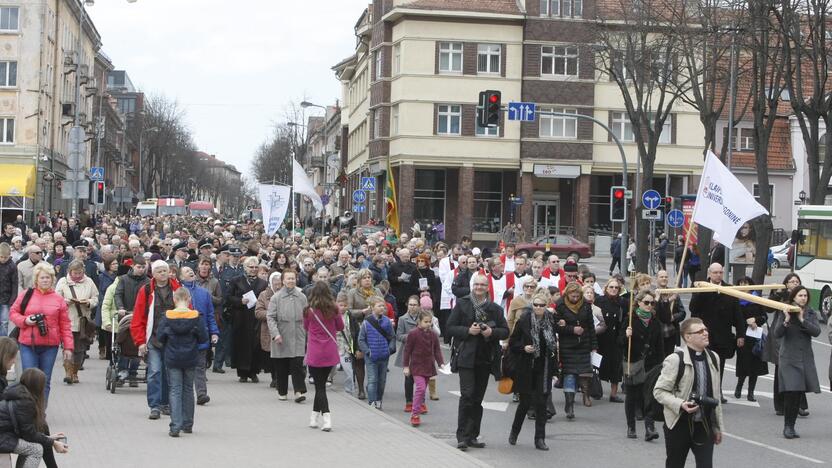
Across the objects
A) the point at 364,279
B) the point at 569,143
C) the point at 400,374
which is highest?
the point at 569,143

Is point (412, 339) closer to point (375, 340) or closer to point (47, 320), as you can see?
point (375, 340)

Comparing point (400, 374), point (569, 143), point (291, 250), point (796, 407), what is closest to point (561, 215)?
point (569, 143)

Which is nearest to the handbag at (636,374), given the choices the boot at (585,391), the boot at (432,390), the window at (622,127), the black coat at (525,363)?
the black coat at (525,363)

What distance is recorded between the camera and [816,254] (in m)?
32.1

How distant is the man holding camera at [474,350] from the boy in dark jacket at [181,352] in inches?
102

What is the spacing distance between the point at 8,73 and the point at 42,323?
59811mm

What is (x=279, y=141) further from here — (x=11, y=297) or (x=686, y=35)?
(x=11, y=297)

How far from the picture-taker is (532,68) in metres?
61.2

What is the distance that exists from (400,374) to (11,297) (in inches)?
233

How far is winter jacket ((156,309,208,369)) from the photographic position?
41.4ft

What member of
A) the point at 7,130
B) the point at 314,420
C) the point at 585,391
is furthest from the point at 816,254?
the point at 7,130

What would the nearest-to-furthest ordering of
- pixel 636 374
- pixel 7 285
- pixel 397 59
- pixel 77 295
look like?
pixel 636 374 → pixel 77 295 → pixel 7 285 → pixel 397 59

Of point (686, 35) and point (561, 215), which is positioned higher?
point (686, 35)

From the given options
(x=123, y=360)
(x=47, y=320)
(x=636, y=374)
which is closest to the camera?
(x=47, y=320)
